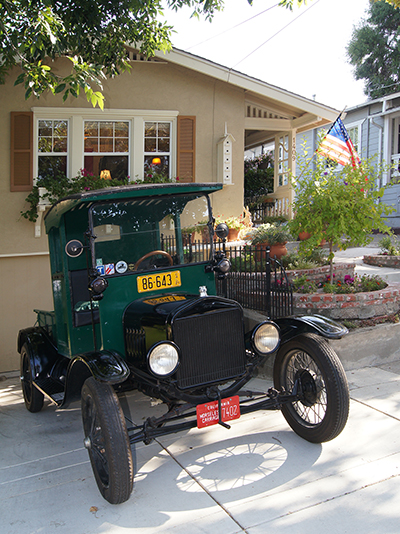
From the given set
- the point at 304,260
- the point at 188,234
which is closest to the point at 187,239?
the point at 188,234

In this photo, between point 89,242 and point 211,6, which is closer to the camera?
point 89,242

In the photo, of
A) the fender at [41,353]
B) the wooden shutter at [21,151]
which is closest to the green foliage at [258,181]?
the wooden shutter at [21,151]

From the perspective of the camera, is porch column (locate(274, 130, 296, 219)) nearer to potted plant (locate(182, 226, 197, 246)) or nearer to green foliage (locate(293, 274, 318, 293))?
green foliage (locate(293, 274, 318, 293))

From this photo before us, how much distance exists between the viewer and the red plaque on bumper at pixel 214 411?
3.19m

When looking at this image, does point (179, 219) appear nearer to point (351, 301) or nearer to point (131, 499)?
point (131, 499)

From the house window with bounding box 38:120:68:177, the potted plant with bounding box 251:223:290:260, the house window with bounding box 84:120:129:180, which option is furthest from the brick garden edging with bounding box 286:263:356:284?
the house window with bounding box 38:120:68:177

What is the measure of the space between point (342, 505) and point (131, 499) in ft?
4.63

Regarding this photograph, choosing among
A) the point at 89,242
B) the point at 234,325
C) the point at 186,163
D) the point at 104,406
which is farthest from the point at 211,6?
the point at 104,406

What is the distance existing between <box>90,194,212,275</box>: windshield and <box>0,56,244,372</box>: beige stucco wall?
6.12m

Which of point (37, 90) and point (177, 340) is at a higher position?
point (37, 90)

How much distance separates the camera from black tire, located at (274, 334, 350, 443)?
342cm

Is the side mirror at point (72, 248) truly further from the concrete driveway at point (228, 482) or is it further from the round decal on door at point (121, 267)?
the concrete driveway at point (228, 482)

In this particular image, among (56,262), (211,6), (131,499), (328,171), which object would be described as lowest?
(131,499)

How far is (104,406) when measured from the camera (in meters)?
3.01
